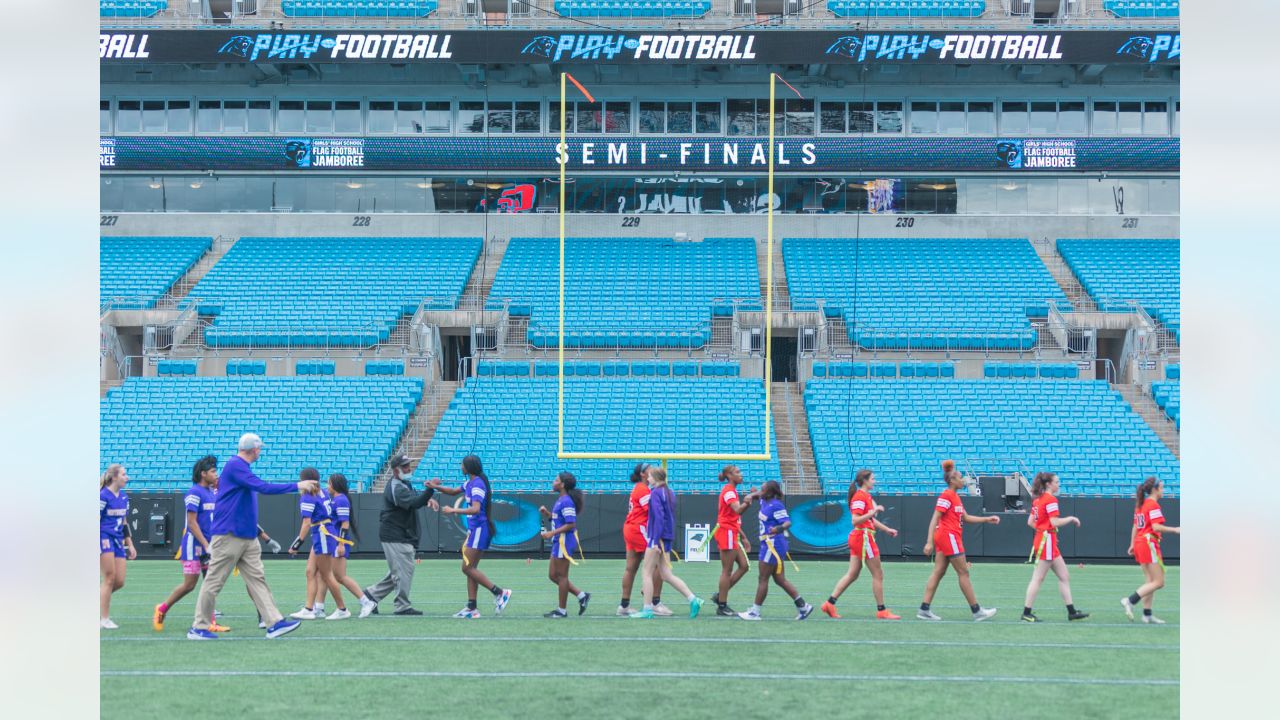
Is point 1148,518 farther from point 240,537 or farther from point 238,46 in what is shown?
point 238,46

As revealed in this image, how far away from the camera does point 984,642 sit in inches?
408

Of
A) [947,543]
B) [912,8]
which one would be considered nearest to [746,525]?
[947,543]

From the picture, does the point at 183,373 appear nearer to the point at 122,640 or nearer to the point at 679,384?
the point at 679,384

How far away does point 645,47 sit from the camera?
33.3m

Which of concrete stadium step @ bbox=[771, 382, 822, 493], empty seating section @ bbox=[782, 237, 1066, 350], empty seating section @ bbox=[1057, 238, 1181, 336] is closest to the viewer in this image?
concrete stadium step @ bbox=[771, 382, 822, 493]

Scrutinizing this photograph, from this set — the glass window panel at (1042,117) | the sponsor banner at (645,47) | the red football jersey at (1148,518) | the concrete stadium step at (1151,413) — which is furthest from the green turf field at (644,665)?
the glass window panel at (1042,117)

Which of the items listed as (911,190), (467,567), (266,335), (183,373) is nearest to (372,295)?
(266,335)

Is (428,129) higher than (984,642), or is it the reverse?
(428,129)

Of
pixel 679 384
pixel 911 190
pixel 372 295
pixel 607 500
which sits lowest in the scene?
pixel 607 500

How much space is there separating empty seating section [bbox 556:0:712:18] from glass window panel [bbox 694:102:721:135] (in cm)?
265

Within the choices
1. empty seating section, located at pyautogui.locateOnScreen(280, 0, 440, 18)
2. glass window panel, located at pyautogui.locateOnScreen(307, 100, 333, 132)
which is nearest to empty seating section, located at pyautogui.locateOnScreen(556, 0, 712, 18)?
empty seating section, located at pyautogui.locateOnScreen(280, 0, 440, 18)

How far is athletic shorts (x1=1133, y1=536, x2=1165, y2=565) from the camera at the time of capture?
12.0 metres

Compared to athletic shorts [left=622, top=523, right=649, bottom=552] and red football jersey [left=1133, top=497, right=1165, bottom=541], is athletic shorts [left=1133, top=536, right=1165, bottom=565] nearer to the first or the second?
red football jersey [left=1133, top=497, right=1165, bottom=541]
